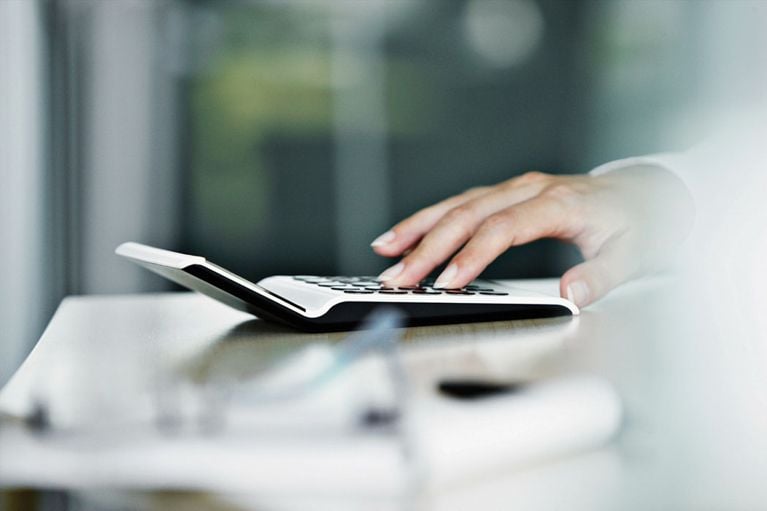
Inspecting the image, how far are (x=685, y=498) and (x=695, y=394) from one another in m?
0.09

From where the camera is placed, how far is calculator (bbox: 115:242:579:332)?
0.38 m

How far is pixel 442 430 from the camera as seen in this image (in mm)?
201

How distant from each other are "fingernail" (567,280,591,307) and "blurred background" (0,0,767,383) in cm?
106

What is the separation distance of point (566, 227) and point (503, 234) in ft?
0.30

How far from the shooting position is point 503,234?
21.8 inches

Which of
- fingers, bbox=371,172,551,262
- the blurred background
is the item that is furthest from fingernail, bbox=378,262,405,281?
the blurred background

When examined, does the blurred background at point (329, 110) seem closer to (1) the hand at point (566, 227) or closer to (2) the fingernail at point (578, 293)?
(1) the hand at point (566, 227)

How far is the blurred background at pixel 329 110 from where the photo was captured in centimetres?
165

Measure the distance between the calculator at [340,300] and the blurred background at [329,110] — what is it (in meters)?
1.06

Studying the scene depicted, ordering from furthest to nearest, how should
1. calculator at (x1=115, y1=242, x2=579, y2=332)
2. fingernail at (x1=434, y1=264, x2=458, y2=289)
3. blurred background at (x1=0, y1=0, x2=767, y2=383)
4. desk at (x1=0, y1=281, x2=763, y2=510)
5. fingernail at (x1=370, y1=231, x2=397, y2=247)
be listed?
1. blurred background at (x1=0, y1=0, x2=767, y2=383)
2. fingernail at (x1=370, y1=231, x2=397, y2=247)
3. fingernail at (x1=434, y1=264, x2=458, y2=289)
4. calculator at (x1=115, y1=242, x2=579, y2=332)
5. desk at (x1=0, y1=281, x2=763, y2=510)

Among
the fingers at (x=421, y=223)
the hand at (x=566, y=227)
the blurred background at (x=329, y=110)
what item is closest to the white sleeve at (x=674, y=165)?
the hand at (x=566, y=227)

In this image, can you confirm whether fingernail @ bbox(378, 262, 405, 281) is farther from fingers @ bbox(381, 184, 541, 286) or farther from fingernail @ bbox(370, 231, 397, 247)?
fingernail @ bbox(370, 231, 397, 247)

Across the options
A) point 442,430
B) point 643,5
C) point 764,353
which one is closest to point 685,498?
point 442,430

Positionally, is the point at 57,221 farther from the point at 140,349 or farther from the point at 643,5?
the point at 643,5
